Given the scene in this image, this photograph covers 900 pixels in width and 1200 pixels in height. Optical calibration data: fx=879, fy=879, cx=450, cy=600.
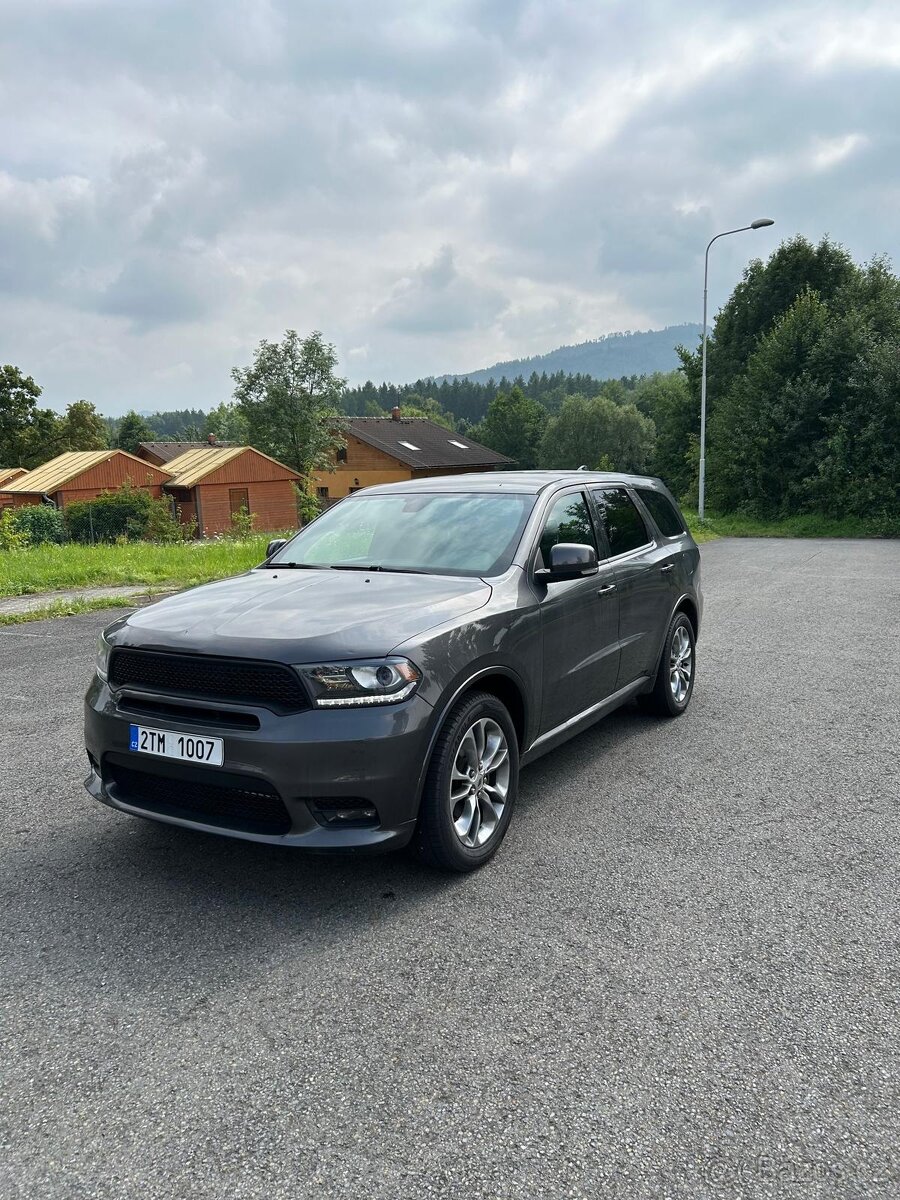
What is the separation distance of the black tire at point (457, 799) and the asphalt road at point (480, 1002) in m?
0.13

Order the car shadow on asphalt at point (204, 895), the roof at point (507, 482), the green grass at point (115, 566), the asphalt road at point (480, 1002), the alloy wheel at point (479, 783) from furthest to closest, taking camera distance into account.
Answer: the green grass at point (115, 566) < the roof at point (507, 482) < the alloy wheel at point (479, 783) < the car shadow on asphalt at point (204, 895) < the asphalt road at point (480, 1002)

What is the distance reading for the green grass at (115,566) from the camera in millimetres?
13016

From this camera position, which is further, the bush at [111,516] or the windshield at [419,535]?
the bush at [111,516]

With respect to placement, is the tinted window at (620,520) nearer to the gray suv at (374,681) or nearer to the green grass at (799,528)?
the gray suv at (374,681)

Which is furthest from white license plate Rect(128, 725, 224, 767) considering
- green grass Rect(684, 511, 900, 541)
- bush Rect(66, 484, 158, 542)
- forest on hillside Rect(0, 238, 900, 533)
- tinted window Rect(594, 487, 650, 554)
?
bush Rect(66, 484, 158, 542)

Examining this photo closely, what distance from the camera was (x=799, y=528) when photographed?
27.5 meters

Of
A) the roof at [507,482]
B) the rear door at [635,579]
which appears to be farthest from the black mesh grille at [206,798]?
the rear door at [635,579]

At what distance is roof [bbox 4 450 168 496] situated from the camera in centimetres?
4894

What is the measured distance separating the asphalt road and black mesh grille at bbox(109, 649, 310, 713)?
84cm

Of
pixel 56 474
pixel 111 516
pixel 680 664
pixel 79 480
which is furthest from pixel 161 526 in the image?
pixel 680 664

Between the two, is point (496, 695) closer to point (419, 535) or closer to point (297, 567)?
point (419, 535)

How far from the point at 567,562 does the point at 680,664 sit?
7.91 ft

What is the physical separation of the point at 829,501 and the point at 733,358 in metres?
16.6

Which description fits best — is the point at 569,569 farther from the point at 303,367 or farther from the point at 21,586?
the point at 303,367
